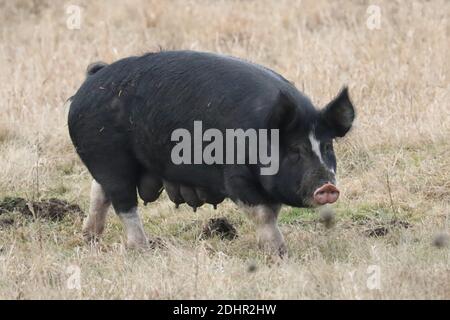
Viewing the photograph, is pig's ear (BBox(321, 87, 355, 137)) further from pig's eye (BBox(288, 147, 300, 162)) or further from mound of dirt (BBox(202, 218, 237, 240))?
mound of dirt (BBox(202, 218, 237, 240))

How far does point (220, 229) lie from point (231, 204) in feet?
2.57

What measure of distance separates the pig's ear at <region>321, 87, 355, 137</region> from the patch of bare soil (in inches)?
97.4

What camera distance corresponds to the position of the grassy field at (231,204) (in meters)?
6.31

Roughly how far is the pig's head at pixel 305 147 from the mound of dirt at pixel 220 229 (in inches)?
40.3

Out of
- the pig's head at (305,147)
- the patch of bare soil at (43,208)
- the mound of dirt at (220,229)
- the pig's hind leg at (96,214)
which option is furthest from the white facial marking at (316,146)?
the patch of bare soil at (43,208)

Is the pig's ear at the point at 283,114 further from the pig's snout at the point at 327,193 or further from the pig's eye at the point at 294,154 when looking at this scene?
the pig's snout at the point at 327,193

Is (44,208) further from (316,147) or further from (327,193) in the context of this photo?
(327,193)

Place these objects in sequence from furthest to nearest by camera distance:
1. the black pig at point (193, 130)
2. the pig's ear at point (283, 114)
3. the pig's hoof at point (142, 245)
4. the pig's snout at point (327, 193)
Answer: the pig's hoof at point (142, 245) → the black pig at point (193, 130) → the pig's ear at point (283, 114) → the pig's snout at point (327, 193)

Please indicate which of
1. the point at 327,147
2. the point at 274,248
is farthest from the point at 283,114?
the point at 274,248

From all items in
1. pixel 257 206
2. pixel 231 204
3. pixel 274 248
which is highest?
pixel 257 206

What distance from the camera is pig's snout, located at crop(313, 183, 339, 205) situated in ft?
21.3

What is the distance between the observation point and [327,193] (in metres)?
6.49
